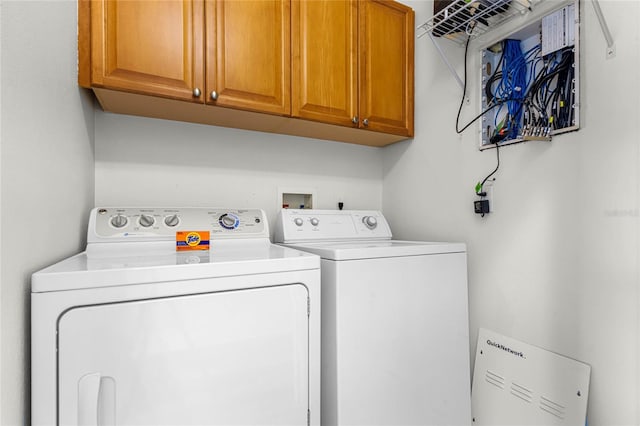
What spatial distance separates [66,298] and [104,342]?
14 cm

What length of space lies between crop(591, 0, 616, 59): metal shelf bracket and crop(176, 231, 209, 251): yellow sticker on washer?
5.42 feet

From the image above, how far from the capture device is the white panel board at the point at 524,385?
1159mm

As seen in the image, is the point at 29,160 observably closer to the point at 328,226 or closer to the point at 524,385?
the point at 328,226

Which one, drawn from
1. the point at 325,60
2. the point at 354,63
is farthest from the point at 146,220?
the point at 354,63

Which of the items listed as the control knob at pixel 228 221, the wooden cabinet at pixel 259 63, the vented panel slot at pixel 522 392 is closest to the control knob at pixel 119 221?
the control knob at pixel 228 221

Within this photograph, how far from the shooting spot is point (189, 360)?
89 cm

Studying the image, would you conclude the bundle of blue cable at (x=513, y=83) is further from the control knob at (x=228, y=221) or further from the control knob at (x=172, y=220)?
the control knob at (x=172, y=220)

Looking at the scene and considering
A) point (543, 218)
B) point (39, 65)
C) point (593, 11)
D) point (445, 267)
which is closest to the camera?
point (39, 65)

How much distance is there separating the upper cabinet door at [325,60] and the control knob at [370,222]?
55 centimetres

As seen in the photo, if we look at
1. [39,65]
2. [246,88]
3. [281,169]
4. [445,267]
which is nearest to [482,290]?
[445,267]

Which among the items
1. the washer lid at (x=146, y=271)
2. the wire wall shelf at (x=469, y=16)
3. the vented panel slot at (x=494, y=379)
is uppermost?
the wire wall shelf at (x=469, y=16)

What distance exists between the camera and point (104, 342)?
0.81 metres

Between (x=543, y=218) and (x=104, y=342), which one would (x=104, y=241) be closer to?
(x=104, y=342)

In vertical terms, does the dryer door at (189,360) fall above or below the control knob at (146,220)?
below
